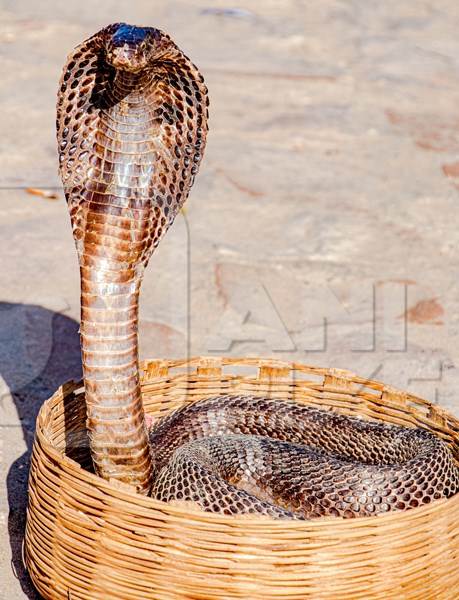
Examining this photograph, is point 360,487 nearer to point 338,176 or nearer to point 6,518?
point 6,518

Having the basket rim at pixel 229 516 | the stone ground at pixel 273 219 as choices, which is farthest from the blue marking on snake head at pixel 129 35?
the stone ground at pixel 273 219

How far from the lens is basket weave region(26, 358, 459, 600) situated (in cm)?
200

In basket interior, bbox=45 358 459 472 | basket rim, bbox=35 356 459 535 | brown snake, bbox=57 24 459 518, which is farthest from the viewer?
basket interior, bbox=45 358 459 472

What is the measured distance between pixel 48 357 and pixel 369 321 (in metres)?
1.23

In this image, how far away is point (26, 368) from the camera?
3438mm

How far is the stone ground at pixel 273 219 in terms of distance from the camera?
11.9 ft

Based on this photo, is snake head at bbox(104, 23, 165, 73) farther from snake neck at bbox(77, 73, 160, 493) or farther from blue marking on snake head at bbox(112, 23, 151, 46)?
snake neck at bbox(77, 73, 160, 493)

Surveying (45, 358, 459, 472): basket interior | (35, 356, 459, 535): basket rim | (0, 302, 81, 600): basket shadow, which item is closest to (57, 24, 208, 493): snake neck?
(35, 356, 459, 535): basket rim

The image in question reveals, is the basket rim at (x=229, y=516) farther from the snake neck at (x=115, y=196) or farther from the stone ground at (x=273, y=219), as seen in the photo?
the stone ground at (x=273, y=219)

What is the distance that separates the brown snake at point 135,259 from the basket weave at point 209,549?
0.65 ft

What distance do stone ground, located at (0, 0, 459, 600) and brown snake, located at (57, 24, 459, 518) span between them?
47 centimetres

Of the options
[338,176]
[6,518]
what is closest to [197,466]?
[6,518]

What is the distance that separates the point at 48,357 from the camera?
3.54m

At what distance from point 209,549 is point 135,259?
0.65 meters
